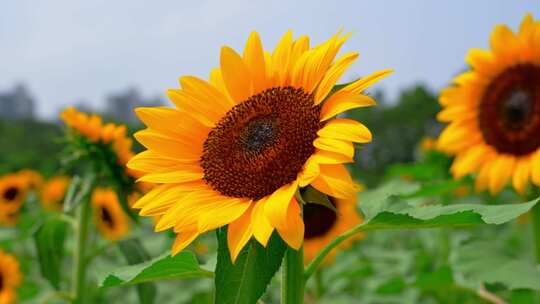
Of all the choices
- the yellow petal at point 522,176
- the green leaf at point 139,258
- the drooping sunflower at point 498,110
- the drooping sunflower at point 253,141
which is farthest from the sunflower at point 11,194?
the drooping sunflower at point 253,141

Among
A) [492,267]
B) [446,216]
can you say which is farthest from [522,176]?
[446,216]

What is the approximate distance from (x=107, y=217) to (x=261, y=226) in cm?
406

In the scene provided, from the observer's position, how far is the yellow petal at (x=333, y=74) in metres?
1.33

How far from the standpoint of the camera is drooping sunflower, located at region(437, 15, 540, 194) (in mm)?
2717

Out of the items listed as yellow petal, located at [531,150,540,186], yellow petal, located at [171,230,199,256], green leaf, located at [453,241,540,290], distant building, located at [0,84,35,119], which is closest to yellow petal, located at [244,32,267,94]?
yellow petal, located at [171,230,199,256]

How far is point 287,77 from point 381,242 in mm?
5404

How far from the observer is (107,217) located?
5035 mm

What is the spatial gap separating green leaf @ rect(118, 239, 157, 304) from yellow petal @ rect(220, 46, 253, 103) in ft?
3.40

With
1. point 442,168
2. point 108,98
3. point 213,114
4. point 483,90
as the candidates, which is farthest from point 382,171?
point 108,98

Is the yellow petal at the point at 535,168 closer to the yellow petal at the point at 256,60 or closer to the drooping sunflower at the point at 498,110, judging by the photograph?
the drooping sunflower at the point at 498,110

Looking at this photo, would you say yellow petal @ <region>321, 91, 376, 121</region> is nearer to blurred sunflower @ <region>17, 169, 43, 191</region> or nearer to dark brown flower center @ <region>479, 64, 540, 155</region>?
dark brown flower center @ <region>479, 64, 540, 155</region>

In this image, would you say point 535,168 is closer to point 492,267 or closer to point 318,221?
point 492,267

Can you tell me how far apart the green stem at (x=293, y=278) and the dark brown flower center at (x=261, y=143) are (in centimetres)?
14

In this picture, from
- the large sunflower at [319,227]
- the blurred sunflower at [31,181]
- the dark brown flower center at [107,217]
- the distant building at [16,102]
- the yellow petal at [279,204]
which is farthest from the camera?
the distant building at [16,102]
